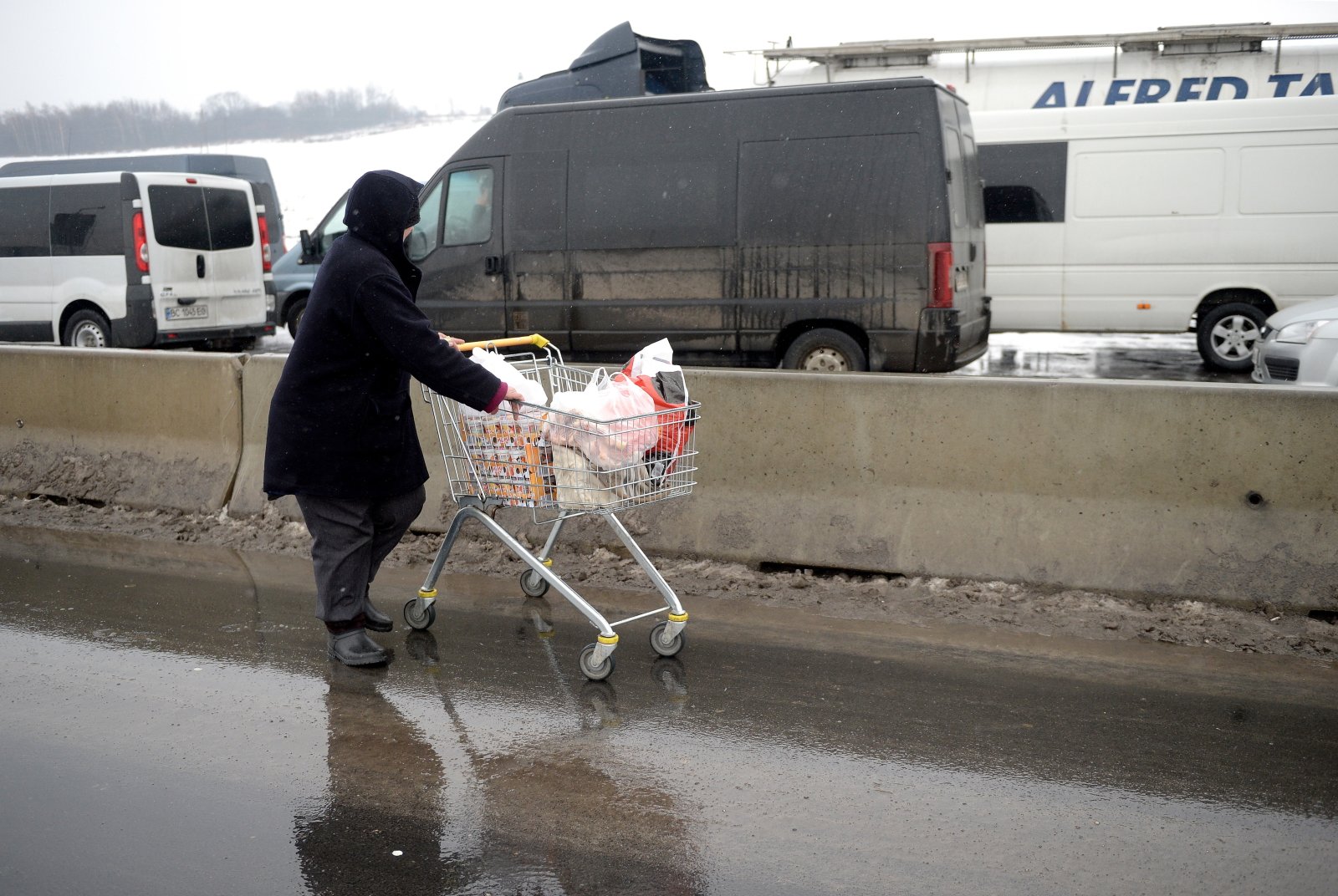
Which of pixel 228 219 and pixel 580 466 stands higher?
pixel 228 219

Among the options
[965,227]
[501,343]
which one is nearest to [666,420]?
[501,343]

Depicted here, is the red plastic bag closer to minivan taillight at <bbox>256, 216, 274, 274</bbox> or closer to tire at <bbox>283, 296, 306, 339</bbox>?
tire at <bbox>283, 296, 306, 339</bbox>

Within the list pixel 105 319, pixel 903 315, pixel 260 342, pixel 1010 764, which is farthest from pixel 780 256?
pixel 260 342

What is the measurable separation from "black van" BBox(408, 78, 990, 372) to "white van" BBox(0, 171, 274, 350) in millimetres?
6484

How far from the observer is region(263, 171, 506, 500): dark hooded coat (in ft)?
14.6

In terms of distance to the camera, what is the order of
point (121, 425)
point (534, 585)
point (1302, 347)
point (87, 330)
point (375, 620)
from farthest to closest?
point (87, 330)
point (1302, 347)
point (121, 425)
point (534, 585)
point (375, 620)

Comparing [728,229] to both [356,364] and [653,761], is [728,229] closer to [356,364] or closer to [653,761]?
[356,364]

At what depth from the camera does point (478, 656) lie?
488 centimetres

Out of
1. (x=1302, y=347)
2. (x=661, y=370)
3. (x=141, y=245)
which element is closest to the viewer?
(x=661, y=370)

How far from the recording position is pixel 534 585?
5652 mm

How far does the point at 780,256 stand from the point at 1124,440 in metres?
4.48

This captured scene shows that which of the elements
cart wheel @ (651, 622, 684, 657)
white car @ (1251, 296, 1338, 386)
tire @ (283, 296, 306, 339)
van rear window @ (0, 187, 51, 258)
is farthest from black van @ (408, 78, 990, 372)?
van rear window @ (0, 187, 51, 258)

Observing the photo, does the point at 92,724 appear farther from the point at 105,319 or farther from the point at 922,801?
the point at 105,319

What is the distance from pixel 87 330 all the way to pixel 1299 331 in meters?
14.1
